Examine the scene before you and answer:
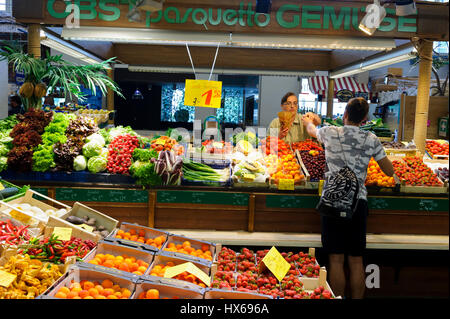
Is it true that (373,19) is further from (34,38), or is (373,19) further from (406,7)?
(34,38)

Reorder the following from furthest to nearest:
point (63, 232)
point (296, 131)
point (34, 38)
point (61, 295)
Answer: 1. point (296, 131)
2. point (34, 38)
3. point (63, 232)
4. point (61, 295)

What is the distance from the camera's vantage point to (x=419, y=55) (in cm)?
488

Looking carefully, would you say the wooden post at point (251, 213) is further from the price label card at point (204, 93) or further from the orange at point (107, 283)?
the orange at point (107, 283)

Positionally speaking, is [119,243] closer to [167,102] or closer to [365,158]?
[365,158]

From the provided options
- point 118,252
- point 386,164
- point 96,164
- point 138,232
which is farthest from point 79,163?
point 386,164

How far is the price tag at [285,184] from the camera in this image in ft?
13.0

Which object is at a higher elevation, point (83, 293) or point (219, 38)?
point (219, 38)

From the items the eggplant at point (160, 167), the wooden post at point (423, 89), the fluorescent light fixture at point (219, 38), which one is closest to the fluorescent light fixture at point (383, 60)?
the wooden post at point (423, 89)

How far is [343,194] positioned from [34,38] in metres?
3.77

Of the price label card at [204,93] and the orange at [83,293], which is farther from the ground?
the price label card at [204,93]

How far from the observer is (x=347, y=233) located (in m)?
3.38

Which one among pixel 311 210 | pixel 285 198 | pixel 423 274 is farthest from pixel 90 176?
pixel 423 274

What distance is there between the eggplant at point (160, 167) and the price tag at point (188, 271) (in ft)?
4.67

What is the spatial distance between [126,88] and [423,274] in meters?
8.50
